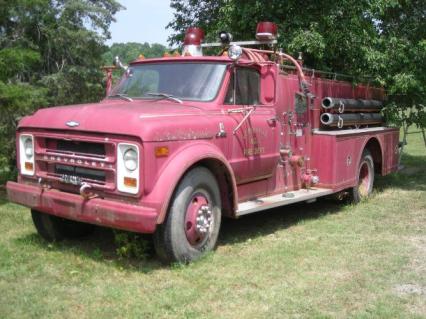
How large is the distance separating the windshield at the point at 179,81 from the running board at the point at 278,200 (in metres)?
1.23

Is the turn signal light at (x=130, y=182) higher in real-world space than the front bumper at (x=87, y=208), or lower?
higher

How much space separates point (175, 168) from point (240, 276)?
1128 millimetres

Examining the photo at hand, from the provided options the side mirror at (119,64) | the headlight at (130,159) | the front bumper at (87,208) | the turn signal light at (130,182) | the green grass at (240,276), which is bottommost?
the green grass at (240,276)

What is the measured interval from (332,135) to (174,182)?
3508 millimetres

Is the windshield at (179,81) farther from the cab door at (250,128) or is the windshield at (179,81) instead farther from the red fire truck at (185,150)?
the cab door at (250,128)

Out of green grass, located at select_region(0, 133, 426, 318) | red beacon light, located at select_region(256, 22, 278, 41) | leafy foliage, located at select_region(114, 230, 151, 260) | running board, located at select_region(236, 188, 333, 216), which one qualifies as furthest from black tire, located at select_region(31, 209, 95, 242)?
red beacon light, located at select_region(256, 22, 278, 41)

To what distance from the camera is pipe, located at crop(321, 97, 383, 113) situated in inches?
322

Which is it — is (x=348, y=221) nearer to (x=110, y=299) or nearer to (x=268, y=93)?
(x=268, y=93)

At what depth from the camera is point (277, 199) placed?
6.64 metres

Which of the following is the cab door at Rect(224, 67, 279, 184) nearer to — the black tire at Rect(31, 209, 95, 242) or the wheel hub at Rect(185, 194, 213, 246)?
the wheel hub at Rect(185, 194, 213, 246)

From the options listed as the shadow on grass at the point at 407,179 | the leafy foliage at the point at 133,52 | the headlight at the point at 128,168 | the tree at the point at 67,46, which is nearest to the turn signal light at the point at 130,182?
the headlight at the point at 128,168

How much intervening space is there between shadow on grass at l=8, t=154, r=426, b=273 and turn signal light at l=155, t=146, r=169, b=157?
110 centimetres

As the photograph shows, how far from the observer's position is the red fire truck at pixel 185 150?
4.90m

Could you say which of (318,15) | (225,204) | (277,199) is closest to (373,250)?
(277,199)
